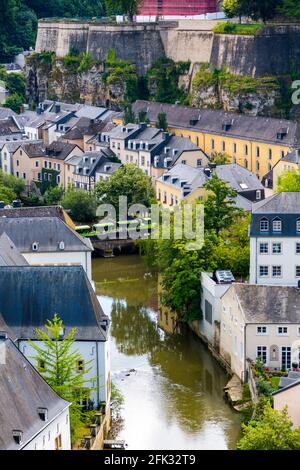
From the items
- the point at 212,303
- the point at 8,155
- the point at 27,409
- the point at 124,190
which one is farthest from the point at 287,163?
the point at 27,409

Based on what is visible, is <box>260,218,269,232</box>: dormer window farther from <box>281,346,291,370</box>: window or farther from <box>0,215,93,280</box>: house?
<box>281,346,291,370</box>: window

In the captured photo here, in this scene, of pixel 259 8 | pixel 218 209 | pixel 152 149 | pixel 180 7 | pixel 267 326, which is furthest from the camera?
pixel 180 7

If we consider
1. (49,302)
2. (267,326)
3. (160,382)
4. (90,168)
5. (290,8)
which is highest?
(290,8)

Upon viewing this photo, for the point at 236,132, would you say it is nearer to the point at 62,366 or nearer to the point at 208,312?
the point at 208,312

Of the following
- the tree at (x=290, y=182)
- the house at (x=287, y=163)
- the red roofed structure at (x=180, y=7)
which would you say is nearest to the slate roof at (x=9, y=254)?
the tree at (x=290, y=182)

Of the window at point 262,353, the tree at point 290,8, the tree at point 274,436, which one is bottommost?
the window at point 262,353

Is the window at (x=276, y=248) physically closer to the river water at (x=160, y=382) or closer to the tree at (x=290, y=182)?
the river water at (x=160, y=382)

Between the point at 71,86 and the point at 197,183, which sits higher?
the point at 197,183
